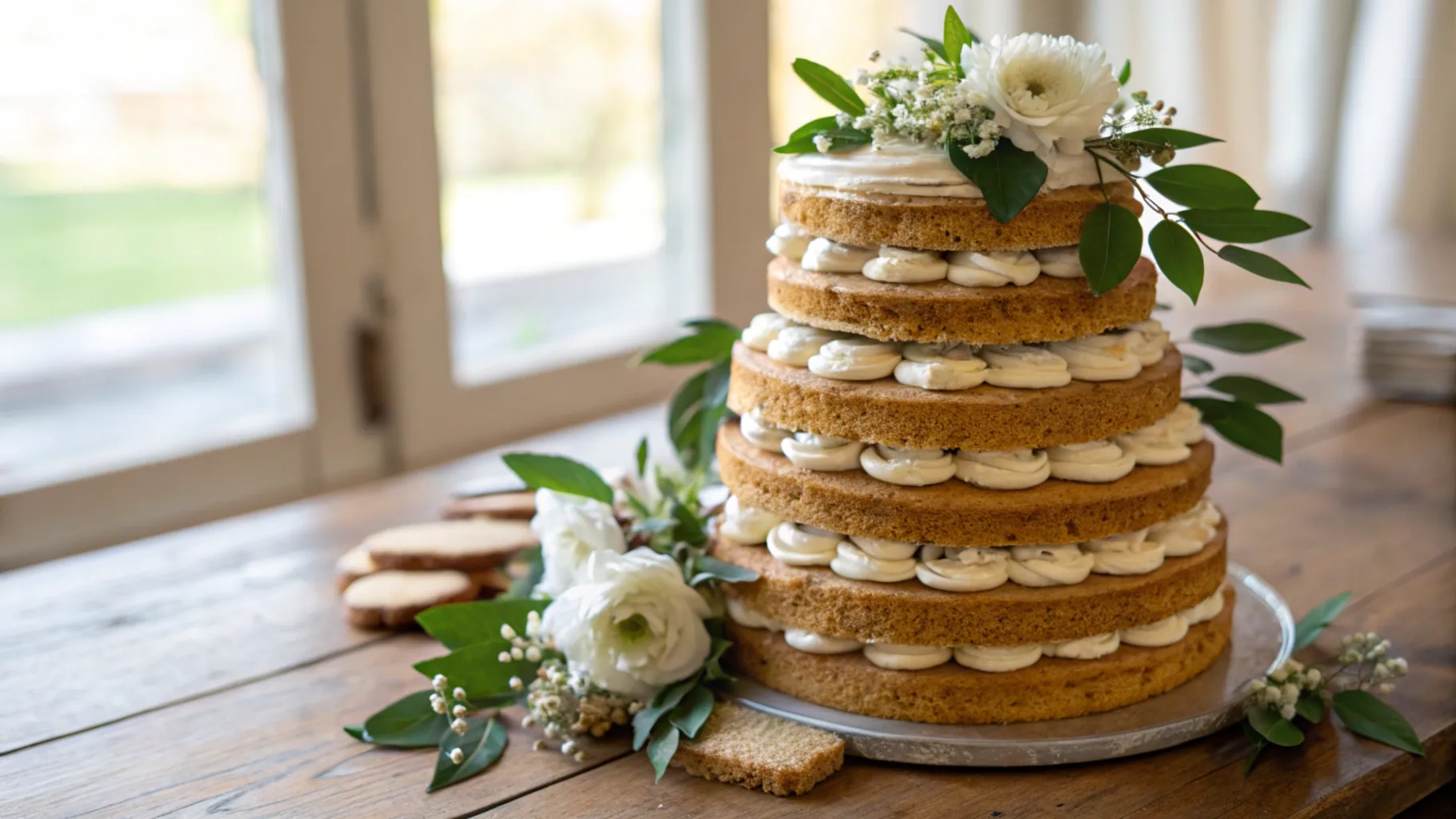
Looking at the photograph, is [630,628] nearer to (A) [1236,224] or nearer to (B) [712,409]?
(B) [712,409]

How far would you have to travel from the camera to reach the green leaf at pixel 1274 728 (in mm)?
983

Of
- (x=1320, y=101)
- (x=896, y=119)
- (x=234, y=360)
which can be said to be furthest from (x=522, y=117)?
(x=1320, y=101)

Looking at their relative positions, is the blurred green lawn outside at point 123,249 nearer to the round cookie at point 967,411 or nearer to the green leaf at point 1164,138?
the round cookie at point 967,411

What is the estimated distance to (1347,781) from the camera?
0.96 m

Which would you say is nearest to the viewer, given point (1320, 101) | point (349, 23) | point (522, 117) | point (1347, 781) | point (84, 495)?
point (1347, 781)

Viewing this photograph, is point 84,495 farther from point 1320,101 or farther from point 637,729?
point 1320,101

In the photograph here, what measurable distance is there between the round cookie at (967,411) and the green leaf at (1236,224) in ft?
0.38

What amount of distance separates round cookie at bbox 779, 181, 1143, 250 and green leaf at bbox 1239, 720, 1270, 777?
391mm

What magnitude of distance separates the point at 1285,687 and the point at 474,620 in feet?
2.12

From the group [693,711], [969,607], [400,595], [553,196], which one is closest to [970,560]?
[969,607]

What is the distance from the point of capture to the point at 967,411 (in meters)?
0.98

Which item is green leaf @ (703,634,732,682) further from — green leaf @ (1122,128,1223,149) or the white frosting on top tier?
green leaf @ (1122,128,1223,149)

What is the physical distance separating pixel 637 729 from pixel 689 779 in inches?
2.5

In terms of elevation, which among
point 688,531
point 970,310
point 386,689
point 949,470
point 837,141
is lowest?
Answer: point 386,689
